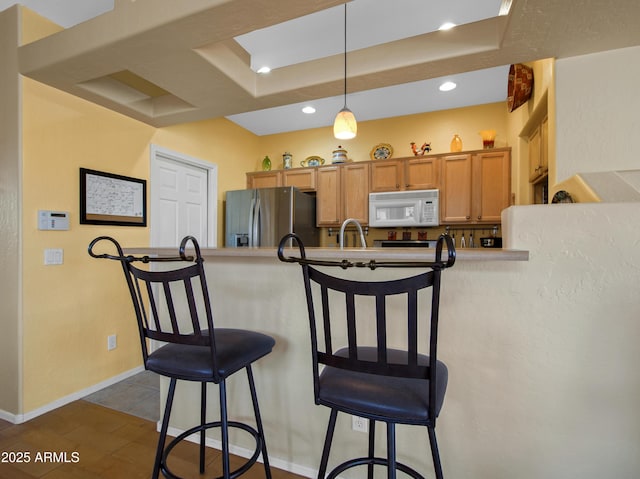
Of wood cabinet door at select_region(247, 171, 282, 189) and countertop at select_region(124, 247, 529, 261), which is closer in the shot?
countertop at select_region(124, 247, 529, 261)

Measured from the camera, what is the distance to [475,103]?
3777mm

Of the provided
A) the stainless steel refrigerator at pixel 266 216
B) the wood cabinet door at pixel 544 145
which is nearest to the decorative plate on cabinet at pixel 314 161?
the stainless steel refrigerator at pixel 266 216

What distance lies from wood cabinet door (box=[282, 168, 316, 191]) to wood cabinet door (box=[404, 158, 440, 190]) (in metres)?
1.19

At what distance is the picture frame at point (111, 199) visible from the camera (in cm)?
248

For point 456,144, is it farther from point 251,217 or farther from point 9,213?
point 9,213

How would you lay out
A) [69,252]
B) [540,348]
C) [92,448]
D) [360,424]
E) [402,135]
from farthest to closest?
1. [402,135]
2. [69,252]
3. [92,448]
4. [360,424]
5. [540,348]

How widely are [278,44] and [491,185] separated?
8.51 feet

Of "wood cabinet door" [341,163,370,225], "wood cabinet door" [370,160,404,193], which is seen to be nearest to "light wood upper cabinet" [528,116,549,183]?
"wood cabinet door" [370,160,404,193]

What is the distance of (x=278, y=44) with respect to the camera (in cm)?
256

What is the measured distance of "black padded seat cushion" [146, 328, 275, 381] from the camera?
3.85 feet

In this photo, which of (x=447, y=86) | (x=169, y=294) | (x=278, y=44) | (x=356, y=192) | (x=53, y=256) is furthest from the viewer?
(x=356, y=192)

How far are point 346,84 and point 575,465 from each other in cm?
231

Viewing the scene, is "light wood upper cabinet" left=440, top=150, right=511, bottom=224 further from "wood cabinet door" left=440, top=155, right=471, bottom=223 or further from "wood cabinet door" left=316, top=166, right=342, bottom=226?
"wood cabinet door" left=316, top=166, right=342, bottom=226

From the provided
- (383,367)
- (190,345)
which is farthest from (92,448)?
(383,367)
